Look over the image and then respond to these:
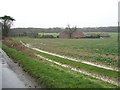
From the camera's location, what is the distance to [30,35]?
116 metres

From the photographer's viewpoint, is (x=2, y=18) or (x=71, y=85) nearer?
(x=71, y=85)

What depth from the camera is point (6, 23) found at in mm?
99875

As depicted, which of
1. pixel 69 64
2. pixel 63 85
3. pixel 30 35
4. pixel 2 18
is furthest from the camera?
pixel 30 35

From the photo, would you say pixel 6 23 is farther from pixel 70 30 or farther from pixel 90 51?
pixel 90 51

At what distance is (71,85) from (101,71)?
7822mm

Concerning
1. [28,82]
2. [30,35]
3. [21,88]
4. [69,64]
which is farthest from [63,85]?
[30,35]

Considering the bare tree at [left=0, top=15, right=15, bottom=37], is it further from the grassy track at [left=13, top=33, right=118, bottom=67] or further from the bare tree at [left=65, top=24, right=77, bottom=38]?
the grassy track at [left=13, top=33, right=118, bottom=67]

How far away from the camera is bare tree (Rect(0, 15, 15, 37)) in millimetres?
97106

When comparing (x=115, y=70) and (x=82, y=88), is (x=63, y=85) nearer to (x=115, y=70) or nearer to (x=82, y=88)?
(x=82, y=88)

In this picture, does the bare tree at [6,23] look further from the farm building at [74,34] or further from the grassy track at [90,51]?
the grassy track at [90,51]

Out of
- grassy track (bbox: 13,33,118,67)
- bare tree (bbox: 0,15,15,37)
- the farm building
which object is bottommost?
grassy track (bbox: 13,33,118,67)

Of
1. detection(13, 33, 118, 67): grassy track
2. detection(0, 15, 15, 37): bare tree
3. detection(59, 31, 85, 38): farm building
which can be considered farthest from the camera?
detection(59, 31, 85, 38): farm building

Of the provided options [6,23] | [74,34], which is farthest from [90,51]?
[74,34]

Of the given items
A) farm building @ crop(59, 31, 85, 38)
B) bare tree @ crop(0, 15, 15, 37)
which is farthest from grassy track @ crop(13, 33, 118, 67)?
farm building @ crop(59, 31, 85, 38)
